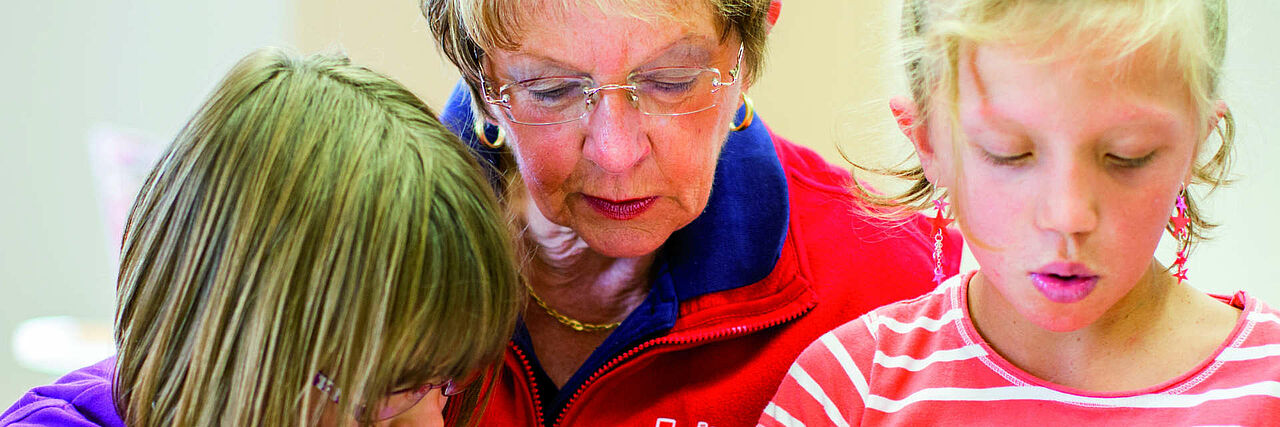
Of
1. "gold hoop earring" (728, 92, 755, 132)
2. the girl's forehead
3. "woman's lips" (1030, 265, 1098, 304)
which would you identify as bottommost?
"woman's lips" (1030, 265, 1098, 304)

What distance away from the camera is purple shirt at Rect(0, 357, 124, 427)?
1188 mm

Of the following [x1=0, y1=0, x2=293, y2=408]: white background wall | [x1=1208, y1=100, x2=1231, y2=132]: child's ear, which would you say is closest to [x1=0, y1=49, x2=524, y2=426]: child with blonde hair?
[x1=1208, y1=100, x2=1231, y2=132]: child's ear

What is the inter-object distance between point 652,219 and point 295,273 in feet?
1.62

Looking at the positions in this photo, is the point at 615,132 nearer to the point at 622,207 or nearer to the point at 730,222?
the point at 622,207

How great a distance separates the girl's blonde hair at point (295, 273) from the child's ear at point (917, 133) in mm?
413

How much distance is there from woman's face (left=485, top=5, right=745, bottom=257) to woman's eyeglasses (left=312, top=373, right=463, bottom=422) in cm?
31

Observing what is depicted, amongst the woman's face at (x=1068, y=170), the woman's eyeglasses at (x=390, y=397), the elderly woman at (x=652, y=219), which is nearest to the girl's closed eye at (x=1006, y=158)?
the woman's face at (x=1068, y=170)

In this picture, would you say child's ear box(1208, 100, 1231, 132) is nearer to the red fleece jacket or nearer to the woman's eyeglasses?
the red fleece jacket

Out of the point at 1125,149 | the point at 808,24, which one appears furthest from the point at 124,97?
the point at 1125,149

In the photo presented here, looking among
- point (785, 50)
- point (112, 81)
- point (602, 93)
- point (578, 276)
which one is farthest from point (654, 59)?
point (112, 81)

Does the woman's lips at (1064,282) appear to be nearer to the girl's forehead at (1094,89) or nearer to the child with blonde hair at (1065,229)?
the child with blonde hair at (1065,229)

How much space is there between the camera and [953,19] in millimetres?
1090

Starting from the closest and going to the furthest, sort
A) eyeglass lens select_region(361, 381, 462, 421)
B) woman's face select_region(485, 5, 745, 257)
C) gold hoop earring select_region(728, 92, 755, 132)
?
1. eyeglass lens select_region(361, 381, 462, 421)
2. woman's face select_region(485, 5, 745, 257)
3. gold hoop earring select_region(728, 92, 755, 132)

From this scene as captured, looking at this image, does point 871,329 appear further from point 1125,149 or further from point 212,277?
point 212,277
